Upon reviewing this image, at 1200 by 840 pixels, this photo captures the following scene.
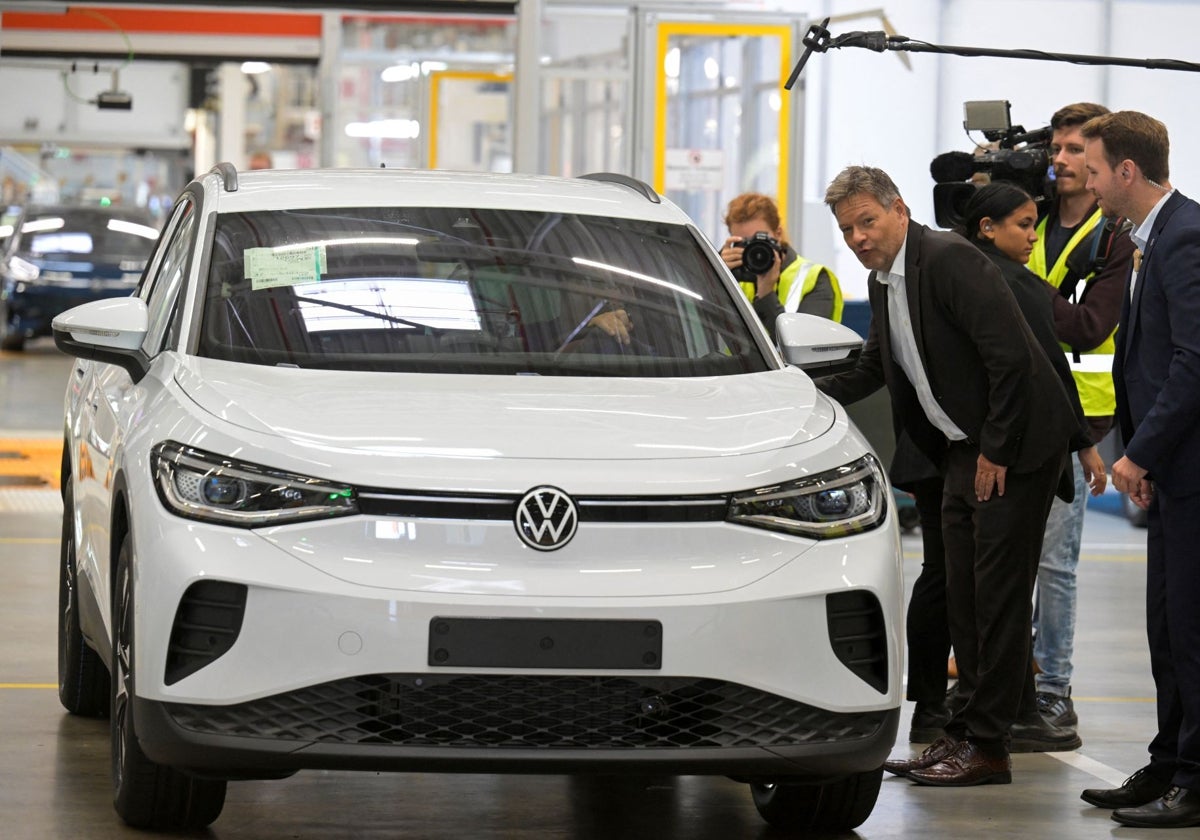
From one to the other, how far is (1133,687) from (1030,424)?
2.36 meters

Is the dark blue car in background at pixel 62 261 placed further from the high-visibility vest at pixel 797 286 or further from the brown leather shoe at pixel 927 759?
the brown leather shoe at pixel 927 759

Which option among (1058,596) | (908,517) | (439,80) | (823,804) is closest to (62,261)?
(439,80)

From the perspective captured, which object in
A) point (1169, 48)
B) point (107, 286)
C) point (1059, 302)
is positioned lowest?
point (107, 286)

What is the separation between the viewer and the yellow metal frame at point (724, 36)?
1456 cm

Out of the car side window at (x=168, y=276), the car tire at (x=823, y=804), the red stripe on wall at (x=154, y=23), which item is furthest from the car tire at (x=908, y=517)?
the red stripe on wall at (x=154, y=23)

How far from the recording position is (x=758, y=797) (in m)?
4.88

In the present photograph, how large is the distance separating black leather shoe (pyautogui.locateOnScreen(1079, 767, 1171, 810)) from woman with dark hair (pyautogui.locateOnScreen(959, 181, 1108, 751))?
63 centimetres

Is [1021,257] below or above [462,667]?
above

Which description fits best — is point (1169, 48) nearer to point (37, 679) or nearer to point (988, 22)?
point (988, 22)

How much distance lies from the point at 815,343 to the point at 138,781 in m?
1.89

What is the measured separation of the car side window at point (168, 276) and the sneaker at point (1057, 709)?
112 inches

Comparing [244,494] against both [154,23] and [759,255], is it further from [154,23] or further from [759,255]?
[154,23]

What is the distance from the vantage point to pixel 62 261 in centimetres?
2364

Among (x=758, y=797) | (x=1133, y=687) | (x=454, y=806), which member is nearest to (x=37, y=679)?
(x=454, y=806)
